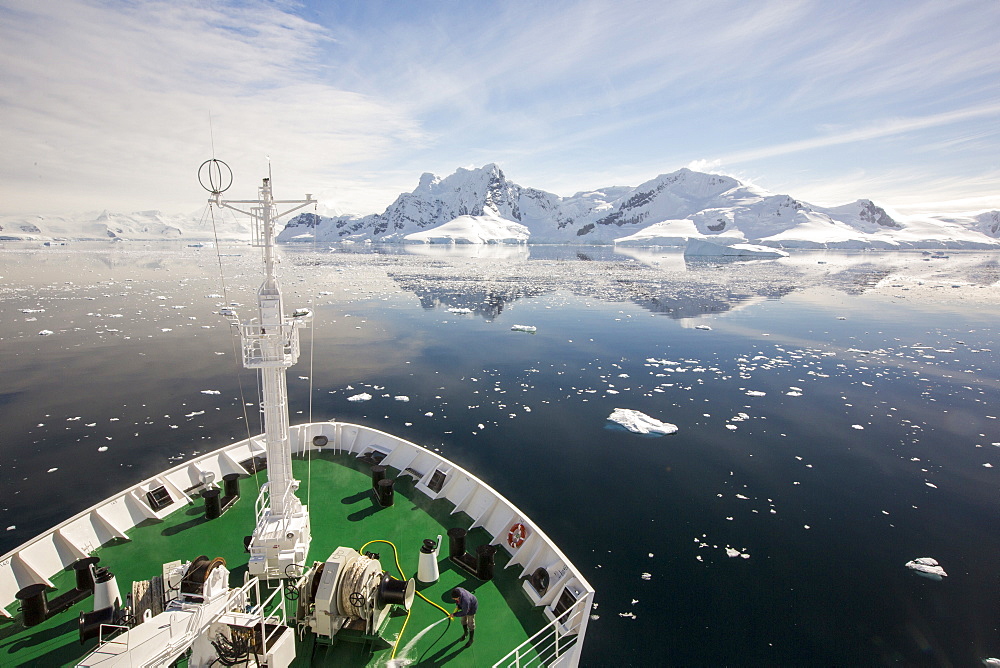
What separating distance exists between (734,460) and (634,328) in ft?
62.7

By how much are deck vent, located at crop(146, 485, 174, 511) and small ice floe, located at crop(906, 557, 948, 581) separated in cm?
1651

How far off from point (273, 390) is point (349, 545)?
3.68 metres

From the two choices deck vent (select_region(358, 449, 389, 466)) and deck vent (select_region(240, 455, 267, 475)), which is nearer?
deck vent (select_region(240, 455, 267, 475))

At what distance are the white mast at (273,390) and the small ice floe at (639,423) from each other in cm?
1219

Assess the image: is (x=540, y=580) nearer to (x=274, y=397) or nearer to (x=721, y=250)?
(x=274, y=397)

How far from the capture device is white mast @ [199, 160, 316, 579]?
23.9ft

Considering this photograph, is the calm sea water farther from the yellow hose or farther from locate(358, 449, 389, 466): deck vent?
locate(358, 449, 389, 466): deck vent

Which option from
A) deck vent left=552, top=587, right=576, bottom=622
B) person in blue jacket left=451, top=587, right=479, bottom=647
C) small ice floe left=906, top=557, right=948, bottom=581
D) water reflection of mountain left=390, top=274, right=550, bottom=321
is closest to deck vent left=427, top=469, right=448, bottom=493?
person in blue jacket left=451, top=587, right=479, bottom=647

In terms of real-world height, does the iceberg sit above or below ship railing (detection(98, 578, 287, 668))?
above

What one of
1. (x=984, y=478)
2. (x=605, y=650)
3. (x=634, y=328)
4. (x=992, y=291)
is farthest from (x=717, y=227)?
(x=605, y=650)

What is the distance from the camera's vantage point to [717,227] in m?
161

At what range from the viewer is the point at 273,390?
7551 millimetres

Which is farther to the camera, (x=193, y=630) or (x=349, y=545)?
(x=349, y=545)

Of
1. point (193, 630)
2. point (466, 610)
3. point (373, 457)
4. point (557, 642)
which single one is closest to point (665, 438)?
point (373, 457)
